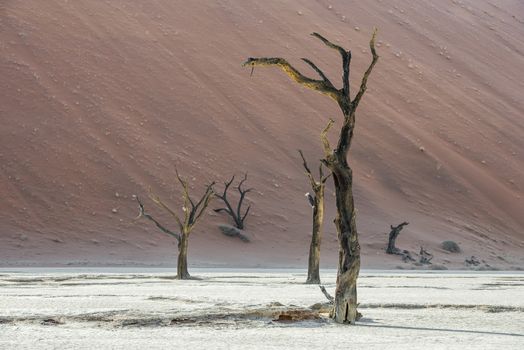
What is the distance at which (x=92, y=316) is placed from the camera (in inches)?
496

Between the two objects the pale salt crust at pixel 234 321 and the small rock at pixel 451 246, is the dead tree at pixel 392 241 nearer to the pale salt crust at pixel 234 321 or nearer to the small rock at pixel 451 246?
the small rock at pixel 451 246

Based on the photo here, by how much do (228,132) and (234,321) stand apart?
39437mm

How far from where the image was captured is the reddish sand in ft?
141

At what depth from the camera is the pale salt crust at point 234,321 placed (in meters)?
10.0

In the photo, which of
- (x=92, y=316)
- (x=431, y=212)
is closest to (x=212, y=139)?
(x=431, y=212)

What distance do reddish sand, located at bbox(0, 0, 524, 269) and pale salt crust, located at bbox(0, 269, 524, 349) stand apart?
2215cm

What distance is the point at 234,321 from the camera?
12.2 meters

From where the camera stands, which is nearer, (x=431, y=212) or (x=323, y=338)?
(x=323, y=338)

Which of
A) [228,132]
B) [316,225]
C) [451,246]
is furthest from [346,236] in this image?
[228,132]

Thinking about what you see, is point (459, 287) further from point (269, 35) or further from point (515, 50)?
point (515, 50)

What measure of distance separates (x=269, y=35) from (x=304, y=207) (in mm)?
16574

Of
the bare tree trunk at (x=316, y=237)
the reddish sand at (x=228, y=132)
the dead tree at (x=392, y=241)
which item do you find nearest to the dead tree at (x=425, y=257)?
the reddish sand at (x=228, y=132)

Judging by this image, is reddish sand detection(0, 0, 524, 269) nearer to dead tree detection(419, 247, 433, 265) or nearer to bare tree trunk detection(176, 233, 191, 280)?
dead tree detection(419, 247, 433, 265)

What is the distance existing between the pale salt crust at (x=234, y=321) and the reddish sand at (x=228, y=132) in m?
22.1
